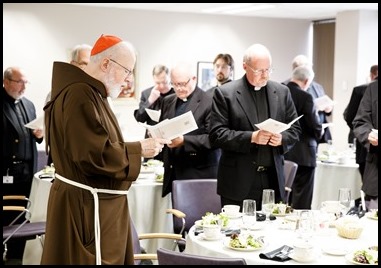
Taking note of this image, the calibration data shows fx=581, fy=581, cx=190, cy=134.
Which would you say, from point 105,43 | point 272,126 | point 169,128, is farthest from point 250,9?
point 105,43

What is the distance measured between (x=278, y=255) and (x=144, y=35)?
24.8 ft

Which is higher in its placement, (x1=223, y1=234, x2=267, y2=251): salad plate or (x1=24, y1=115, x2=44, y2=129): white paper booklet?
(x1=24, y1=115, x2=44, y2=129): white paper booklet

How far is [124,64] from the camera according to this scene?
296cm

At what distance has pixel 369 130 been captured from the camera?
171 inches

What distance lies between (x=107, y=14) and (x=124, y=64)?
6.74 m

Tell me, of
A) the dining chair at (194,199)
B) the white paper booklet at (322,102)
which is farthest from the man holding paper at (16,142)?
the white paper booklet at (322,102)

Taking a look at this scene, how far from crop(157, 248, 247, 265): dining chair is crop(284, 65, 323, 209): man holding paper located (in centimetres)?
378

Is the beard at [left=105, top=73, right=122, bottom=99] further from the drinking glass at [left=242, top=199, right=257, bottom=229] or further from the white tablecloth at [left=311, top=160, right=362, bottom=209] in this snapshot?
the white tablecloth at [left=311, top=160, right=362, bottom=209]

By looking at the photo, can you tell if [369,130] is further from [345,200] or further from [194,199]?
[194,199]

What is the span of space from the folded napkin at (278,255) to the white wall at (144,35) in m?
6.92

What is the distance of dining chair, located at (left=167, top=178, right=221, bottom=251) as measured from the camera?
4277mm

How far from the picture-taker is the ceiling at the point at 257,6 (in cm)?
926

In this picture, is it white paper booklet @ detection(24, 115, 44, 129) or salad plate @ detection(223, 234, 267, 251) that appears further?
white paper booklet @ detection(24, 115, 44, 129)

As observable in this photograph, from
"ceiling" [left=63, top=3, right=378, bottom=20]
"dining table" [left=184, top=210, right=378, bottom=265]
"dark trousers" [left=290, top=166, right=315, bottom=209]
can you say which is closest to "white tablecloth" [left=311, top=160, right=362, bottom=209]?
"dark trousers" [left=290, top=166, right=315, bottom=209]
